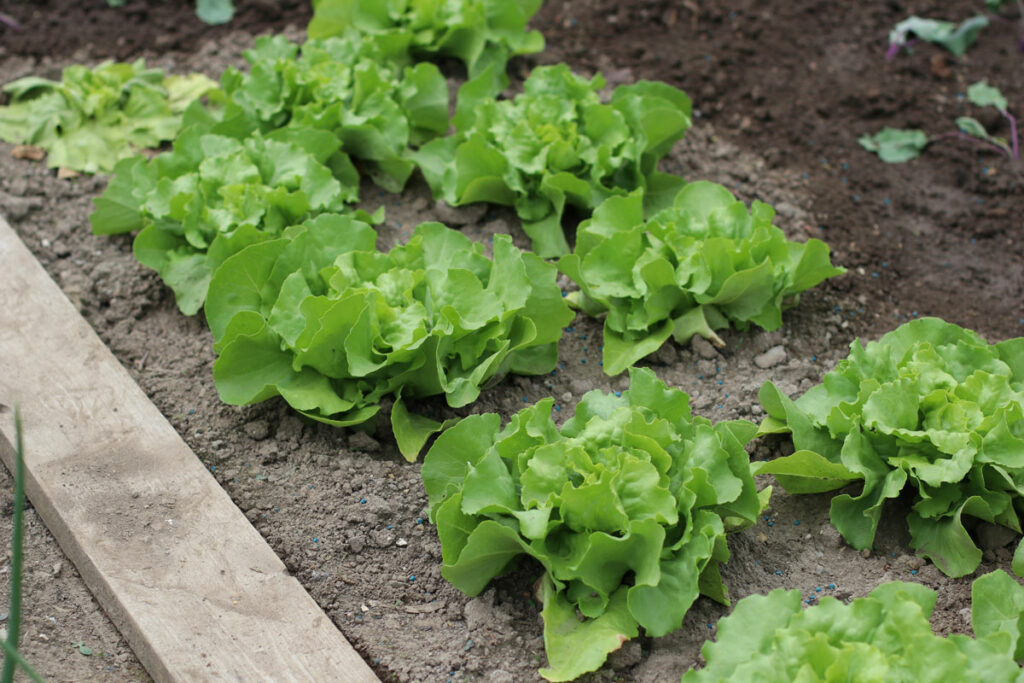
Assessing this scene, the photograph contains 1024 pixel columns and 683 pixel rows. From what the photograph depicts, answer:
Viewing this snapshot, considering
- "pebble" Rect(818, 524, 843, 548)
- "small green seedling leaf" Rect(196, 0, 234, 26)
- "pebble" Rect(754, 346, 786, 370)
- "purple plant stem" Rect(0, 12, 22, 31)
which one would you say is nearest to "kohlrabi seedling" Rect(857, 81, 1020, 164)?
"pebble" Rect(754, 346, 786, 370)

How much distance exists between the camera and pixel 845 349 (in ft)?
11.5

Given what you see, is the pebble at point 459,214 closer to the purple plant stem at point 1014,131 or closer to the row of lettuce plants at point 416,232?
the row of lettuce plants at point 416,232

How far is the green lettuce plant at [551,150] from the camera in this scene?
12.3 ft

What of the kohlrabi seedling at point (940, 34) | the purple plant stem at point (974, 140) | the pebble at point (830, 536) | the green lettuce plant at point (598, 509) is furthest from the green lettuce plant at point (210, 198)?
the kohlrabi seedling at point (940, 34)

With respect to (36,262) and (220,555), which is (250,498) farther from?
(36,262)

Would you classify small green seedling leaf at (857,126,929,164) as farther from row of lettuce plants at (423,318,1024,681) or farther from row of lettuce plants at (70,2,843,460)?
row of lettuce plants at (423,318,1024,681)

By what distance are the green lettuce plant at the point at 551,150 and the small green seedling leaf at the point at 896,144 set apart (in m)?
0.93

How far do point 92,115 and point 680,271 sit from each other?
8.21 feet

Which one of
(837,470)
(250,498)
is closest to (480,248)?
(250,498)

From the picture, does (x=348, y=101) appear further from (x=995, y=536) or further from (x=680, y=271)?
(x=995, y=536)

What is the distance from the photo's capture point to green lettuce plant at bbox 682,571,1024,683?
2.18 metres

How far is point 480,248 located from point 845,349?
1241 millimetres

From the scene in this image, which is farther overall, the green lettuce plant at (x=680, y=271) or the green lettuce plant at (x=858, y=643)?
the green lettuce plant at (x=680, y=271)

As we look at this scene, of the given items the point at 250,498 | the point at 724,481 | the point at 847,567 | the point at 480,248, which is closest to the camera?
the point at 724,481
